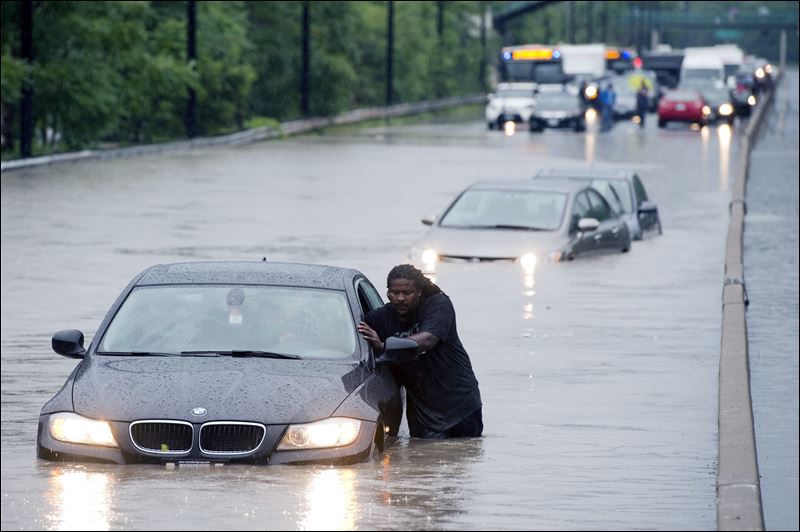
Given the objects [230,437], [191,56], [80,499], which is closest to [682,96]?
[191,56]

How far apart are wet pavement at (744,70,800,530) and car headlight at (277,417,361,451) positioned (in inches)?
211

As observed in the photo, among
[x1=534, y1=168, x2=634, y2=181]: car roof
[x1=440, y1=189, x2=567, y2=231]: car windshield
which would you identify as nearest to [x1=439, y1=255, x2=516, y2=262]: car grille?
[x1=440, y1=189, x2=567, y2=231]: car windshield

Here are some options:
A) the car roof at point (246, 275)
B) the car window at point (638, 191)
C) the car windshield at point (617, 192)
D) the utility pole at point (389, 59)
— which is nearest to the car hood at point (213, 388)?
the car roof at point (246, 275)

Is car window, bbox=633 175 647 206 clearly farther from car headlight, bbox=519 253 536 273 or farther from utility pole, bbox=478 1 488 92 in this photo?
utility pole, bbox=478 1 488 92

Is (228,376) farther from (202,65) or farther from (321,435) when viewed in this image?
(202,65)

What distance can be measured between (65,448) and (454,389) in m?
2.60

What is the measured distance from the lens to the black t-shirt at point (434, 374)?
11.6 m

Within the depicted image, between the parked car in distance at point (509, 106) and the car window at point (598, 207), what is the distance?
46806 millimetres

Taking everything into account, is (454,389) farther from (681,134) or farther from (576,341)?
(681,134)

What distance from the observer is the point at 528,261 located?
2467cm

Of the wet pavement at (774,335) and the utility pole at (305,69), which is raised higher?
the utility pole at (305,69)

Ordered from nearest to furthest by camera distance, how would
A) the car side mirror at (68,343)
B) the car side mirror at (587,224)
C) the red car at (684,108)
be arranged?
the car side mirror at (68,343) → the car side mirror at (587,224) → the red car at (684,108)

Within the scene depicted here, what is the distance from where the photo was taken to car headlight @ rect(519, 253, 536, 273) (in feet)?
80.4

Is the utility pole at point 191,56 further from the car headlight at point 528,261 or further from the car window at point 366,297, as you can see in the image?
the car window at point 366,297
